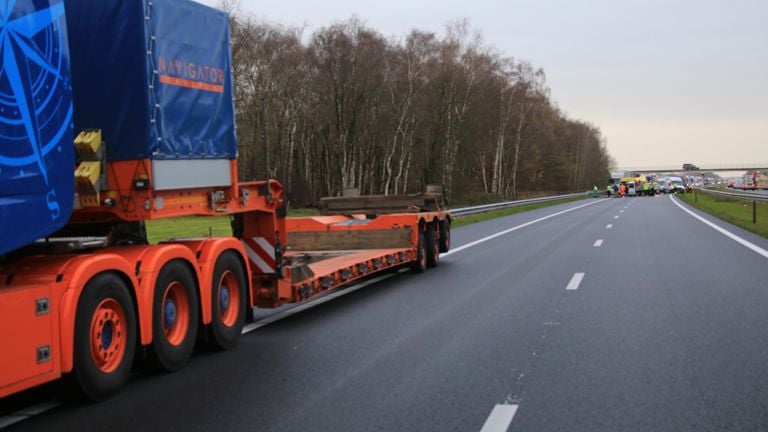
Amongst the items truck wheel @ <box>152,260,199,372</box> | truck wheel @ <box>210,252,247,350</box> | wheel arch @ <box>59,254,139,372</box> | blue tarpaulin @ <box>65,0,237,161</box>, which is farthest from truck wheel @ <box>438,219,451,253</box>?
wheel arch @ <box>59,254,139,372</box>

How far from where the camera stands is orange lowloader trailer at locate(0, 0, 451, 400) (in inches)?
193

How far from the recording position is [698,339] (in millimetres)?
7527

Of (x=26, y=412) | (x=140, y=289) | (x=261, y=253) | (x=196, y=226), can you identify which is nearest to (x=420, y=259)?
(x=261, y=253)

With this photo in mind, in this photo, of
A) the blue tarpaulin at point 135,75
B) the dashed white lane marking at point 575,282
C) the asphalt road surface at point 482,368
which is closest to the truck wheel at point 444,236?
the dashed white lane marking at point 575,282

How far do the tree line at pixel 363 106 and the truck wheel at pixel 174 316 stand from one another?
3863 centimetres

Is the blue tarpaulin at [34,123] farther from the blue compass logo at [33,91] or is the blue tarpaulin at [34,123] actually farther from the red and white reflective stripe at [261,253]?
the red and white reflective stripe at [261,253]

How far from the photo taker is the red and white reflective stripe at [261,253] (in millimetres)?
8602

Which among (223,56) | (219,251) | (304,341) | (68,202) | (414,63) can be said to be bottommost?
(304,341)

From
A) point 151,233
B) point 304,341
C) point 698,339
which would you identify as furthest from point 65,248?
point 151,233

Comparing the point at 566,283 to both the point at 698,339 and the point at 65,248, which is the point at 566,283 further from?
the point at 65,248

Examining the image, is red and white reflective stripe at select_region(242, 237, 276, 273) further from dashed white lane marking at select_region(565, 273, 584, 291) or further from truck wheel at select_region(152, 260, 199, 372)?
dashed white lane marking at select_region(565, 273, 584, 291)

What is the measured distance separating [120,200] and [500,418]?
12.3 ft

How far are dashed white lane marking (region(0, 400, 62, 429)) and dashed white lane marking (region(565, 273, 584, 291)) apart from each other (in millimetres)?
7771

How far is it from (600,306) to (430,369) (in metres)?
3.99
